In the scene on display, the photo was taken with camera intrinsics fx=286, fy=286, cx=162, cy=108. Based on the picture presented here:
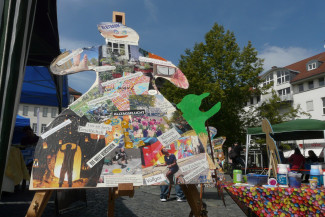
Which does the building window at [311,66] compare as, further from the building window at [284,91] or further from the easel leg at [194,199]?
the easel leg at [194,199]

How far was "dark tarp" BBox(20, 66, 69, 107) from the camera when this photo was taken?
240 inches

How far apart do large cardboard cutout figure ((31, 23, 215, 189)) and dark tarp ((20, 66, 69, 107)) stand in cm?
384

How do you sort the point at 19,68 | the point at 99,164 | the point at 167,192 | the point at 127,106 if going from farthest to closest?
the point at 167,192, the point at 127,106, the point at 99,164, the point at 19,68

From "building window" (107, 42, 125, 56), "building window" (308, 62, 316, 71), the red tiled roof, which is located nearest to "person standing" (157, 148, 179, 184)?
"building window" (107, 42, 125, 56)

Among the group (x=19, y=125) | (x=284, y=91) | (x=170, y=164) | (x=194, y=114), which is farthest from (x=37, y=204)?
(x=284, y=91)

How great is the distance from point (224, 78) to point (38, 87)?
1221 cm

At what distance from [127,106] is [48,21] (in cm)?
206

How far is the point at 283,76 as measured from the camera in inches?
1312

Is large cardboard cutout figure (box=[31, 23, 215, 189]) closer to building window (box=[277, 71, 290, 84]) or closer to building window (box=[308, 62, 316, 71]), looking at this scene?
building window (box=[308, 62, 316, 71])

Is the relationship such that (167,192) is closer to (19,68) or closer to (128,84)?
(128,84)

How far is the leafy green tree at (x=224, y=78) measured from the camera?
1630 cm

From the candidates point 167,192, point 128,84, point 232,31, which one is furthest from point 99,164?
point 232,31

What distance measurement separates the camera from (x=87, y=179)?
180 centimetres

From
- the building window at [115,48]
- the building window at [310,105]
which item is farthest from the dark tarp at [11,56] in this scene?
the building window at [310,105]
